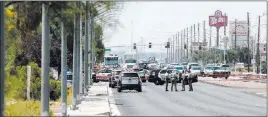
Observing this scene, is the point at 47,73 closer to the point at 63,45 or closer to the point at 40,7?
the point at 40,7

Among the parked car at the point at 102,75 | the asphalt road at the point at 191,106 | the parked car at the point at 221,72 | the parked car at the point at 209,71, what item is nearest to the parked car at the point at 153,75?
the parked car at the point at 102,75

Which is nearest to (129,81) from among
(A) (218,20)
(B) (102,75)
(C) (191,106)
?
(C) (191,106)

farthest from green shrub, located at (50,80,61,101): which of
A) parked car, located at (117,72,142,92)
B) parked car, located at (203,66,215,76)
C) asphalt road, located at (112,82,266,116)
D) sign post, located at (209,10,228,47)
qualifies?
sign post, located at (209,10,228,47)

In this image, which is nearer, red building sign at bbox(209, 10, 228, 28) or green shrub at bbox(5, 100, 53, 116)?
green shrub at bbox(5, 100, 53, 116)

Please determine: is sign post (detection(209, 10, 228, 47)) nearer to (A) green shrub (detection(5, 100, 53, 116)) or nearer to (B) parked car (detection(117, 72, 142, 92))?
(B) parked car (detection(117, 72, 142, 92))

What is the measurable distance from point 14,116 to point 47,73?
1679 mm

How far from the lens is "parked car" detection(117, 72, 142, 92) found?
52281 millimetres

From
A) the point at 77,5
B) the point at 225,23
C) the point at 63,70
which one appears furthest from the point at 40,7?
the point at 225,23

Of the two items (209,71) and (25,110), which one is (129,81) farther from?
(209,71)

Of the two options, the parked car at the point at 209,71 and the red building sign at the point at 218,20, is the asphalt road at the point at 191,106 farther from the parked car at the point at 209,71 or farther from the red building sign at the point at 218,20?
the red building sign at the point at 218,20

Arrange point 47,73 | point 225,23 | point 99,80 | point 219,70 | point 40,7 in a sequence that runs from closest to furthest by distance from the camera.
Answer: point 40,7
point 47,73
point 99,80
point 219,70
point 225,23

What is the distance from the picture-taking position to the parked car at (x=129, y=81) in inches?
2058

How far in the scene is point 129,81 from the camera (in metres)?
52.6

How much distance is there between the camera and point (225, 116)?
89.9 ft
